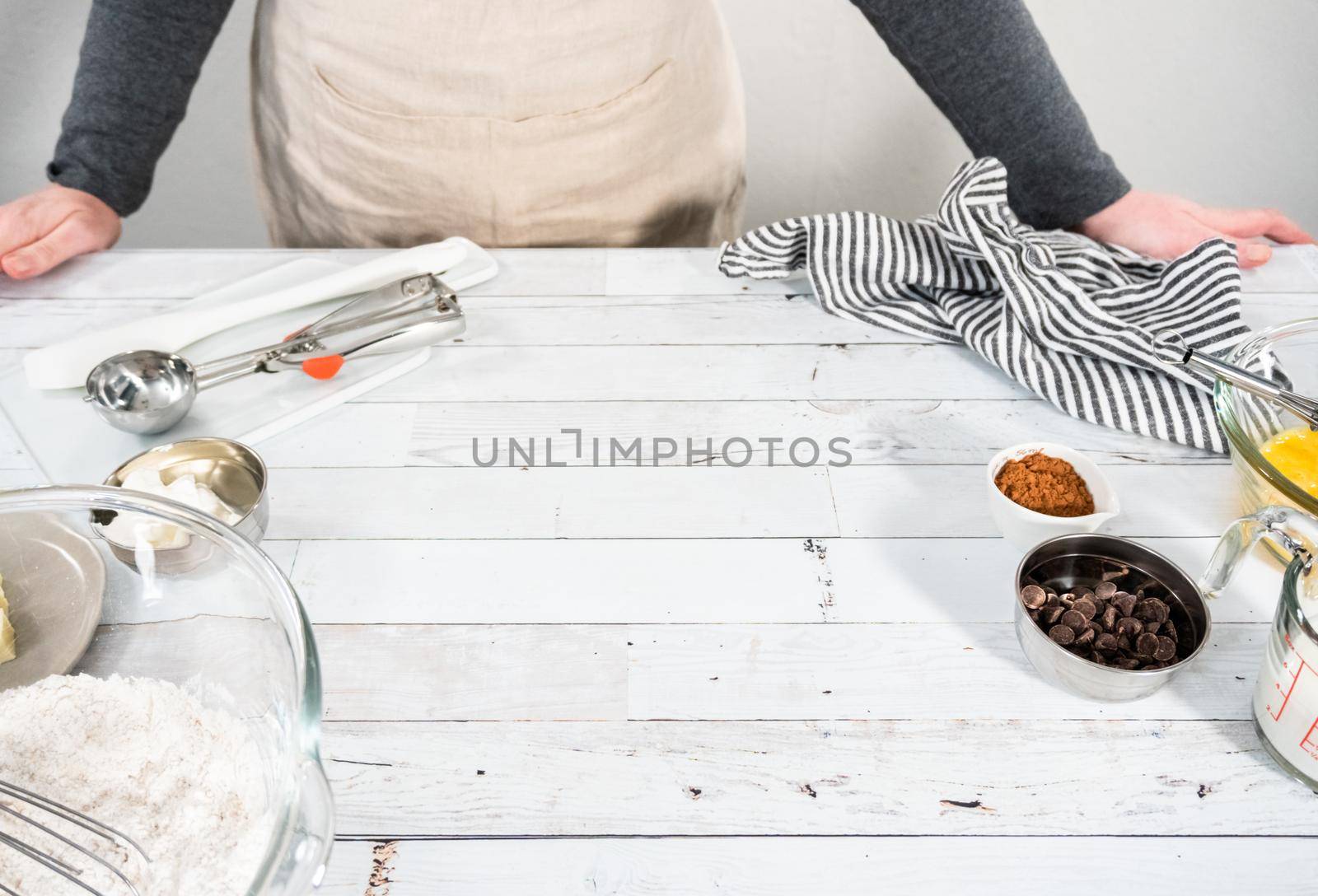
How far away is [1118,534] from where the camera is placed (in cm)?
66

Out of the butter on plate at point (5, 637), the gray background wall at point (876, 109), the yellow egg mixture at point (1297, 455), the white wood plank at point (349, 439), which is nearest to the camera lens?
the butter on plate at point (5, 637)

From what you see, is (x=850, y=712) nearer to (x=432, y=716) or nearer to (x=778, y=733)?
(x=778, y=733)

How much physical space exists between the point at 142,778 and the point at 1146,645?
1.73 feet

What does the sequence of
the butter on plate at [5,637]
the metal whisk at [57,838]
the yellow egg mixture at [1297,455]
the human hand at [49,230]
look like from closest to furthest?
the metal whisk at [57,838] → the butter on plate at [5,637] → the yellow egg mixture at [1297,455] → the human hand at [49,230]

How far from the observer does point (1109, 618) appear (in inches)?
21.5

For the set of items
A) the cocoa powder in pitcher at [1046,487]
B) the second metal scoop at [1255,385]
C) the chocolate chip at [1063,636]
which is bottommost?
the cocoa powder in pitcher at [1046,487]

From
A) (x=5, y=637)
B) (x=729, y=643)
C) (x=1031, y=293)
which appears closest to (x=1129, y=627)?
(x=729, y=643)

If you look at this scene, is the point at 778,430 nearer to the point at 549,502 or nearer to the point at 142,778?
the point at 549,502

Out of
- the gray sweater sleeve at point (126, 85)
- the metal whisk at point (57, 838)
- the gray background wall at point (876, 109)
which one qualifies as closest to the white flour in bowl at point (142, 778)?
the metal whisk at point (57, 838)

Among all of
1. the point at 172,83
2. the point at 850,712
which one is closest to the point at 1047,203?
the point at 850,712

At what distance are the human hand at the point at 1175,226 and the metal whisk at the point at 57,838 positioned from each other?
91cm

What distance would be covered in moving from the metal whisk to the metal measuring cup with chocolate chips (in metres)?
0.47

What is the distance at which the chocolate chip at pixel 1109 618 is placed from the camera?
545mm

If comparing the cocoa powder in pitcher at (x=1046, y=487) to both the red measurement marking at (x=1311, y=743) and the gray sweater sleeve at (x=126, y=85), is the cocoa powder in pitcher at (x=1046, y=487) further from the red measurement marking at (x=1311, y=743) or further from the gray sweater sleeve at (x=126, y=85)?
the gray sweater sleeve at (x=126, y=85)
